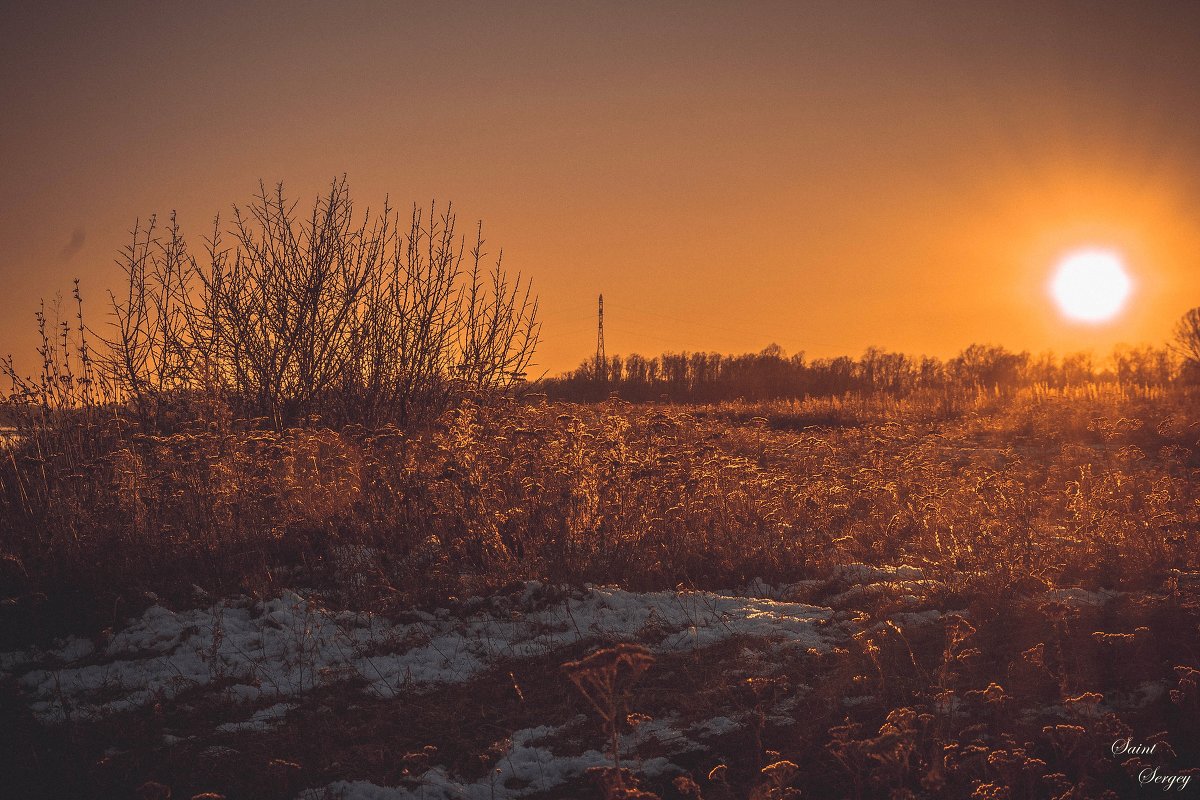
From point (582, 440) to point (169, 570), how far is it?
3.64 meters

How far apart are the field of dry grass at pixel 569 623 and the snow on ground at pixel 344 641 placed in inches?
1.0

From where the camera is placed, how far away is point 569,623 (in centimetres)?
536

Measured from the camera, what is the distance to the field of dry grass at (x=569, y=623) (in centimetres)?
350

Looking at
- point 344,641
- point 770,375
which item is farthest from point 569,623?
point 770,375

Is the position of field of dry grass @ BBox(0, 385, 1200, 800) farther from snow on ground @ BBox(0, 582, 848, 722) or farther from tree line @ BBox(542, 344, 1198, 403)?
tree line @ BBox(542, 344, 1198, 403)

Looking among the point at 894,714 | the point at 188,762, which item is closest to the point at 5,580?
the point at 188,762

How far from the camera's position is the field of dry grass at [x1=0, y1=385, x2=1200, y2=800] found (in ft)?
11.5

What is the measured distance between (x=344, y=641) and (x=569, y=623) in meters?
1.49

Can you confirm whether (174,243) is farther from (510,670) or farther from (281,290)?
(510,670)

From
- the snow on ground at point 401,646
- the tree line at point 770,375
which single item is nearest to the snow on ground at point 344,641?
the snow on ground at point 401,646

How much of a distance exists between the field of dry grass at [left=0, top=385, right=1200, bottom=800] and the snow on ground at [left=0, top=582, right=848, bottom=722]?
3 centimetres
